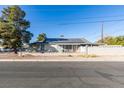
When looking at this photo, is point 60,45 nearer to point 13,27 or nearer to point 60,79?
point 13,27

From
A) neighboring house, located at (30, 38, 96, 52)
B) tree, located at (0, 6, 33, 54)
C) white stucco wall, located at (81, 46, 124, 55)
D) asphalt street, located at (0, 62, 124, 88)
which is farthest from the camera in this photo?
neighboring house, located at (30, 38, 96, 52)

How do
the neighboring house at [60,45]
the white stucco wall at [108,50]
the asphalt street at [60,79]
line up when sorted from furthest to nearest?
the neighboring house at [60,45] < the white stucco wall at [108,50] < the asphalt street at [60,79]

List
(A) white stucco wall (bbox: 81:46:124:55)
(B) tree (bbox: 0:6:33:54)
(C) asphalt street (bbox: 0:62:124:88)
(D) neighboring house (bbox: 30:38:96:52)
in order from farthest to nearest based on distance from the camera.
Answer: (D) neighboring house (bbox: 30:38:96:52), (A) white stucco wall (bbox: 81:46:124:55), (B) tree (bbox: 0:6:33:54), (C) asphalt street (bbox: 0:62:124:88)

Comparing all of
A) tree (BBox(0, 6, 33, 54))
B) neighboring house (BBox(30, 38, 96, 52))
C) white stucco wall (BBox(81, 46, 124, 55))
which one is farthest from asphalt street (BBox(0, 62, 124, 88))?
neighboring house (BBox(30, 38, 96, 52))

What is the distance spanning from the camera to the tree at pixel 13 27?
3438 cm

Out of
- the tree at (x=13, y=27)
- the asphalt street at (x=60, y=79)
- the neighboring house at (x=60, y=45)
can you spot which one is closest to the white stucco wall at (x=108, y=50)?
the neighboring house at (x=60, y=45)

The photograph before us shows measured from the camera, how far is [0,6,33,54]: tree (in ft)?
113

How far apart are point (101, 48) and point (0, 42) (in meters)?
19.3

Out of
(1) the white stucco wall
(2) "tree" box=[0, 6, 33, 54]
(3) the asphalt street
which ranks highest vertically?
(2) "tree" box=[0, 6, 33, 54]

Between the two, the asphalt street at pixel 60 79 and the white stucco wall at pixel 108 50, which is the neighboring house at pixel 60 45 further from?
the asphalt street at pixel 60 79

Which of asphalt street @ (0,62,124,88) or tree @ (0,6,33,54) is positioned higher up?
tree @ (0,6,33,54)

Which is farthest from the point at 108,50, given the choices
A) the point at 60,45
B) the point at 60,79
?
the point at 60,79

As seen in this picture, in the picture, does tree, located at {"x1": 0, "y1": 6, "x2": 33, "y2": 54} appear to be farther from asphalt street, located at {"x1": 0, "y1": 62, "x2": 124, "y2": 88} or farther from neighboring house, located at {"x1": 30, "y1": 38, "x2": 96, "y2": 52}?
asphalt street, located at {"x1": 0, "y1": 62, "x2": 124, "y2": 88}

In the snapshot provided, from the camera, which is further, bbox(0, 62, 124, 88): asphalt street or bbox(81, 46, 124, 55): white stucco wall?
bbox(81, 46, 124, 55): white stucco wall
